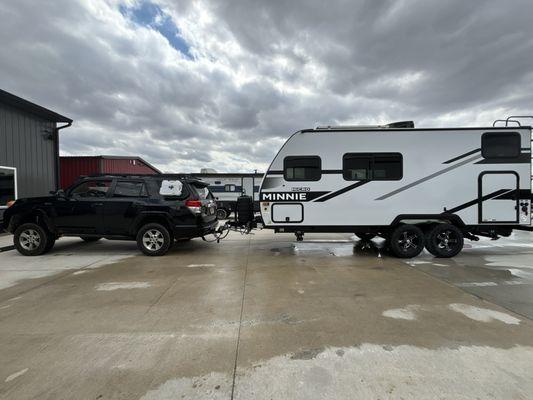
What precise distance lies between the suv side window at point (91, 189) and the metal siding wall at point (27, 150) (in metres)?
5.15

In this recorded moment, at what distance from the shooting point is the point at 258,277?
555cm

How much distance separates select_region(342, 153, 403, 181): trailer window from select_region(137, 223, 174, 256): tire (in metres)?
4.37

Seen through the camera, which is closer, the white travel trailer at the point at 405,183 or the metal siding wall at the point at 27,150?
the white travel trailer at the point at 405,183

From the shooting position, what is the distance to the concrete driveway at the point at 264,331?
2473 millimetres

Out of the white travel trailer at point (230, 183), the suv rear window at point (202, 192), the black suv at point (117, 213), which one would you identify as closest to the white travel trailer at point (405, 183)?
the suv rear window at point (202, 192)

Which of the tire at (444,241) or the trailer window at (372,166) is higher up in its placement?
the trailer window at (372,166)

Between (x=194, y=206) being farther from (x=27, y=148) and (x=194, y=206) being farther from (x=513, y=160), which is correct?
(x=27, y=148)

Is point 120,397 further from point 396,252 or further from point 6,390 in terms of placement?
point 396,252

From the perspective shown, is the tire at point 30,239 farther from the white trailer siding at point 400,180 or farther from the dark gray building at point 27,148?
the white trailer siding at point 400,180

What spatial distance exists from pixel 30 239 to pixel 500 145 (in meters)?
11.1

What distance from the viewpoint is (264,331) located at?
3.41 m

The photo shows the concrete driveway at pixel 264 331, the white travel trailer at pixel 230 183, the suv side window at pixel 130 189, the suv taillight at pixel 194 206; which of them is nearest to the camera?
the concrete driveway at pixel 264 331

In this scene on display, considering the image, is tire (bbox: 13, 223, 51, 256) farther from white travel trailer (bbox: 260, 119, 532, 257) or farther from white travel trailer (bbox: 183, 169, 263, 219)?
white travel trailer (bbox: 183, 169, 263, 219)

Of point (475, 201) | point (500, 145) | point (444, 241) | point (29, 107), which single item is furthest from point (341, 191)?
point (29, 107)
